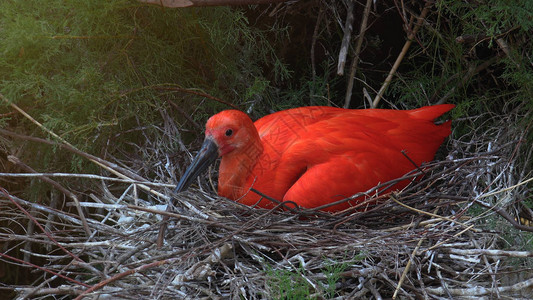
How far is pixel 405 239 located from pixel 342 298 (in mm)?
342

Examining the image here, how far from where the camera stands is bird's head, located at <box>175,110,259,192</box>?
2.31 metres

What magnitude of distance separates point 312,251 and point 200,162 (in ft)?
1.98

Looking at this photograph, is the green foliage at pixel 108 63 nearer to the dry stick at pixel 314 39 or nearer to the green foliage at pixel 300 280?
the dry stick at pixel 314 39

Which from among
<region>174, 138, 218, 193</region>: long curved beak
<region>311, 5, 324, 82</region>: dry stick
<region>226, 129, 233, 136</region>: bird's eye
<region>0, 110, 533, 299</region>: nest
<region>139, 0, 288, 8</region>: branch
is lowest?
<region>0, 110, 533, 299</region>: nest

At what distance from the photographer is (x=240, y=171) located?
240cm

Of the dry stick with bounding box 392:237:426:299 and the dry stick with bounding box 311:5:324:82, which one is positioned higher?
the dry stick with bounding box 311:5:324:82

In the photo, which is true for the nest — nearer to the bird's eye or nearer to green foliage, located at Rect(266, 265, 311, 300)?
→ green foliage, located at Rect(266, 265, 311, 300)

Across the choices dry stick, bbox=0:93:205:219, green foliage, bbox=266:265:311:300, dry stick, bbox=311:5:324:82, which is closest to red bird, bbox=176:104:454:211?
dry stick, bbox=0:93:205:219

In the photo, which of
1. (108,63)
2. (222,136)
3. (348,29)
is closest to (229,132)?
(222,136)

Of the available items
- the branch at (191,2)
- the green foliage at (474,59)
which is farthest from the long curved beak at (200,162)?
the green foliage at (474,59)

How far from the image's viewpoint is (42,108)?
2.42 m

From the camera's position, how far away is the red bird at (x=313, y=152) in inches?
89.7

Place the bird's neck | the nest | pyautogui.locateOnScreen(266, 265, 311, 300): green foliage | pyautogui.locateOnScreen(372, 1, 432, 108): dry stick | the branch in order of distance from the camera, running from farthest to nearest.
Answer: pyautogui.locateOnScreen(372, 1, 432, 108): dry stick
the bird's neck
the branch
the nest
pyautogui.locateOnScreen(266, 265, 311, 300): green foliage

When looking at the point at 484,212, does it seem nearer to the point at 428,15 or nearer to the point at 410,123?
the point at 410,123
